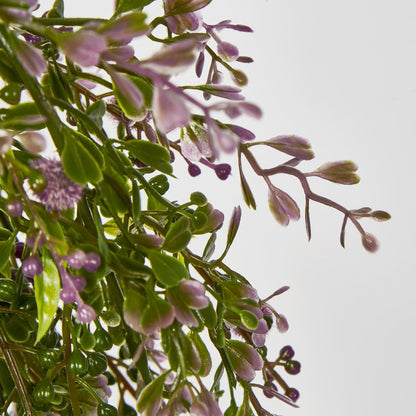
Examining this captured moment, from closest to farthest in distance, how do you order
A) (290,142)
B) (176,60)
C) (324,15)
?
(176,60)
(290,142)
(324,15)

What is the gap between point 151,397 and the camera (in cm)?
31

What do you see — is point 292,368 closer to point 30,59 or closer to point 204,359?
point 204,359

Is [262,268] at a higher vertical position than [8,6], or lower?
lower

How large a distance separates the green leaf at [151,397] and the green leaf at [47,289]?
53 mm

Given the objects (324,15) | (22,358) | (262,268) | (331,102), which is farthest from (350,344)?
(22,358)

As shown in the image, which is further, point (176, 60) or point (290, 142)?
point (290, 142)

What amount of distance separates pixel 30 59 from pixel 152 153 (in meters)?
0.09

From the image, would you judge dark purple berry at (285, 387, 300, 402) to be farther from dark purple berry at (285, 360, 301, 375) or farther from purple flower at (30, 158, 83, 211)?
purple flower at (30, 158, 83, 211)

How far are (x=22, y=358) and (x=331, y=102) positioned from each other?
63cm

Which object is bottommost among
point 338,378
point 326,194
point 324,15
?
point 338,378

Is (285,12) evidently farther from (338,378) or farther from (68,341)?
(68,341)

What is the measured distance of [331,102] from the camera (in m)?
0.93

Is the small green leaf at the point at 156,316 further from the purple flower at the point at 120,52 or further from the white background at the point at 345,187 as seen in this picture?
the white background at the point at 345,187

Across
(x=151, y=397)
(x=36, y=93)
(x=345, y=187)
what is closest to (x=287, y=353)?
(x=151, y=397)
